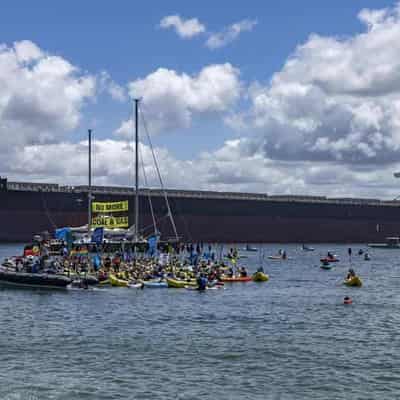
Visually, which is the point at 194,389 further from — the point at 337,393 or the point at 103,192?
the point at 103,192

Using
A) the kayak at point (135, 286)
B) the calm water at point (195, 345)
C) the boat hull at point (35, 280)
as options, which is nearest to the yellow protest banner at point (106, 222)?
the boat hull at point (35, 280)

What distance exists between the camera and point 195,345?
3347cm

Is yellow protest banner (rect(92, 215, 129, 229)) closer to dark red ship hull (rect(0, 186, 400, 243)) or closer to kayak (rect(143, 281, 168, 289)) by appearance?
dark red ship hull (rect(0, 186, 400, 243))

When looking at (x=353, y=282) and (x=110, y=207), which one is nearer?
(x=353, y=282)

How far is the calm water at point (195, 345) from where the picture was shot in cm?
2578

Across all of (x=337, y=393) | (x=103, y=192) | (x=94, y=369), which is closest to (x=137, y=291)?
(x=94, y=369)

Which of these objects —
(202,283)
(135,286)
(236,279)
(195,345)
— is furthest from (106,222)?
(195,345)

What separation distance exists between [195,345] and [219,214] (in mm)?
127387

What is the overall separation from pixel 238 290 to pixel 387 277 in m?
24.8

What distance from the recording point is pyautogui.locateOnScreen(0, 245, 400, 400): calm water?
2578cm

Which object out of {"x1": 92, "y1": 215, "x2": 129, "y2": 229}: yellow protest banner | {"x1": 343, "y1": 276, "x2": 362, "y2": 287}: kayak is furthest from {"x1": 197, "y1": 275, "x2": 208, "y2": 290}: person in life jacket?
{"x1": 92, "y1": 215, "x2": 129, "y2": 229}: yellow protest banner

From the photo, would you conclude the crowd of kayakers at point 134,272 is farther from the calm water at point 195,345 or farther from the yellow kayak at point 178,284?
the calm water at point 195,345

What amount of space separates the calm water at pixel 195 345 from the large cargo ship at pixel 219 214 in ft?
259

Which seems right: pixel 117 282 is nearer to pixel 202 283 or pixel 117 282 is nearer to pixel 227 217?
pixel 202 283
